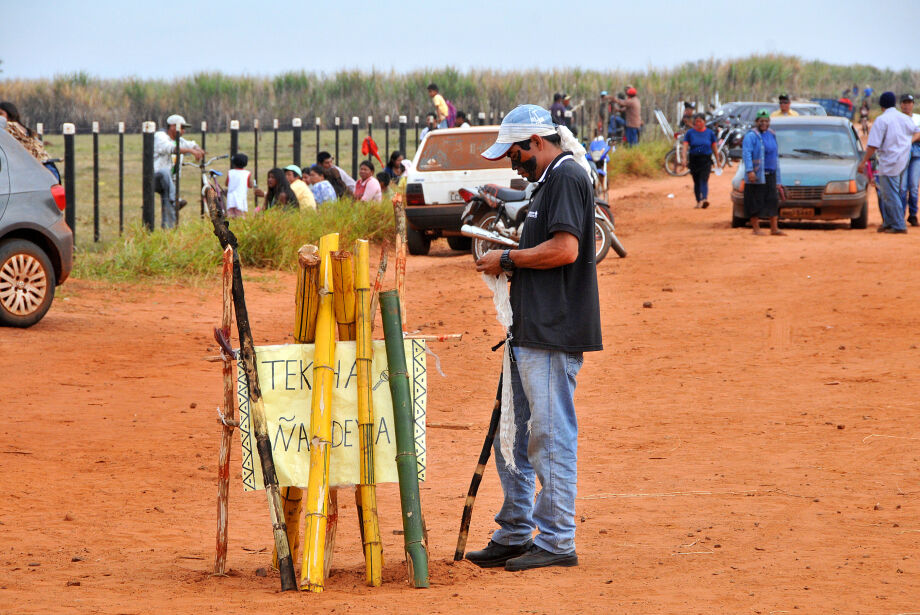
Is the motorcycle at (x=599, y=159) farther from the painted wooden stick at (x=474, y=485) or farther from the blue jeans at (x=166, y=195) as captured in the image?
the painted wooden stick at (x=474, y=485)

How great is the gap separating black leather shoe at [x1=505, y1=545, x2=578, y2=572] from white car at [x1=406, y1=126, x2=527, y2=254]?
37.6 ft

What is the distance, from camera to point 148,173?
16250 millimetres

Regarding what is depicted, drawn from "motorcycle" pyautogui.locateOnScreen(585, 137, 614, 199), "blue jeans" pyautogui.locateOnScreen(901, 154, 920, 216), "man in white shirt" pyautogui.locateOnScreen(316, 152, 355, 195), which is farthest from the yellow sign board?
"man in white shirt" pyautogui.locateOnScreen(316, 152, 355, 195)

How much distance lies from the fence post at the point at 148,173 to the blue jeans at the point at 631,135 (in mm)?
19947

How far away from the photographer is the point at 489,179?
1614cm

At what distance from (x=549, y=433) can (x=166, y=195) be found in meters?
13.6

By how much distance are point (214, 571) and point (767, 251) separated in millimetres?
11563

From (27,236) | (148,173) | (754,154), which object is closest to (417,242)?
(148,173)

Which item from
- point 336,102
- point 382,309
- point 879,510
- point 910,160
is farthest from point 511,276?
point 336,102

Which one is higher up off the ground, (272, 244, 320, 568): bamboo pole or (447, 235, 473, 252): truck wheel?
(272, 244, 320, 568): bamboo pole

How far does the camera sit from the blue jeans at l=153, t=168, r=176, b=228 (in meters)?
16.9

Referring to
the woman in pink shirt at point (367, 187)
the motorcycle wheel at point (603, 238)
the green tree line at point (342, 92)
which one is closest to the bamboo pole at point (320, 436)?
the motorcycle wheel at point (603, 238)

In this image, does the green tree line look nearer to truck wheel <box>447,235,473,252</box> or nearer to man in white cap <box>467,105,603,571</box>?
truck wheel <box>447,235,473,252</box>

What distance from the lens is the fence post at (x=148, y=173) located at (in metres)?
16.0
